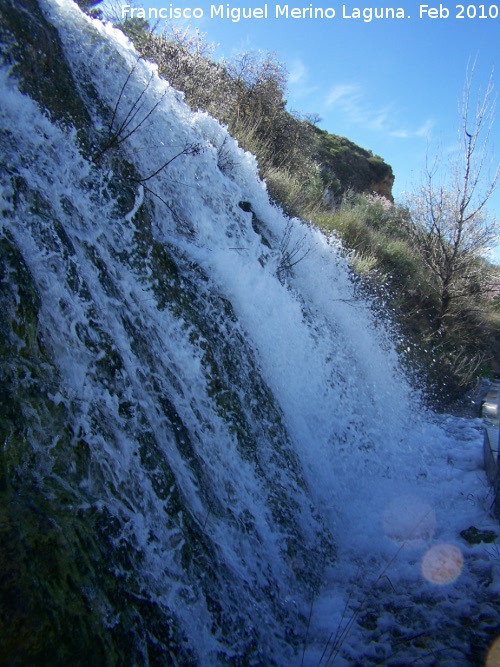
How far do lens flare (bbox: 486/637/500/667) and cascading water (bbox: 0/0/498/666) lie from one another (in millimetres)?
660

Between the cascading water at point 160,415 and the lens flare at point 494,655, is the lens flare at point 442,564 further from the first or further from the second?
the lens flare at point 494,655

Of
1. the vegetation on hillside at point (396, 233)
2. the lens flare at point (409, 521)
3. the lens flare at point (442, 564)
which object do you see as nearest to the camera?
the lens flare at point (442, 564)

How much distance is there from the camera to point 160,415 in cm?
302

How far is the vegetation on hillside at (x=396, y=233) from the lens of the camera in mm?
8406

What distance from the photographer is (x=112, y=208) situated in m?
3.65

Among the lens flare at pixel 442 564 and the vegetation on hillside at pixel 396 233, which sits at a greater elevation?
the vegetation on hillside at pixel 396 233

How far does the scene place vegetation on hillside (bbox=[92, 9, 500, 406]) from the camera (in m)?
8.41

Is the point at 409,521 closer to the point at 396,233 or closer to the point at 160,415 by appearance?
the point at 160,415

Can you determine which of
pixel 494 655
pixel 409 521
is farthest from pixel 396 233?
pixel 494 655

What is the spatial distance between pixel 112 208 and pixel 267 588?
9.48 ft

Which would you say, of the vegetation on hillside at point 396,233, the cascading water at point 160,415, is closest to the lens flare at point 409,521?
the cascading water at point 160,415

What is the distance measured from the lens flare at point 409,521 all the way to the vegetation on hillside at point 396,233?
3.47m

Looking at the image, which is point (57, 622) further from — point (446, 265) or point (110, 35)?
point (446, 265)

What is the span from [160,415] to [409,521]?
9.61 ft
